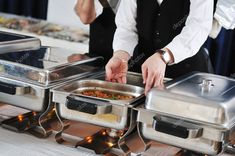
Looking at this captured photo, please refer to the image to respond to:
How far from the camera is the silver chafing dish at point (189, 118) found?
113 cm

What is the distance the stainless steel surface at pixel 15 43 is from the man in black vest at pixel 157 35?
0.36 meters

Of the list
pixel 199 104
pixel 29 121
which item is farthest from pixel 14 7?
pixel 199 104

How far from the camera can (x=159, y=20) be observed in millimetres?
1764

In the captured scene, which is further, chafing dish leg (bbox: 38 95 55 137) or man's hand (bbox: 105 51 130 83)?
man's hand (bbox: 105 51 130 83)

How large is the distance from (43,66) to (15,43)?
0.33 metres

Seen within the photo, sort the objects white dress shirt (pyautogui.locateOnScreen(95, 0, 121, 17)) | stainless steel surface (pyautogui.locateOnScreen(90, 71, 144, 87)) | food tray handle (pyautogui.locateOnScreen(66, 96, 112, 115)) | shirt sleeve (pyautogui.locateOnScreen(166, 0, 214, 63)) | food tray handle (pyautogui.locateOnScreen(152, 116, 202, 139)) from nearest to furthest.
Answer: food tray handle (pyautogui.locateOnScreen(152, 116, 202, 139)), food tray handle (pyautogui.locateOnScreen(66, 96, 112, 115)), shirt sleeve (pyautogui.locateOnScreen(166, 0, 214, 63)), stainless steel surface (pyautogui.locateOnScreen(90, 71, 144, 87)), white dress shirt (pyautogui.locateOnScreen(95, 0, 121, 17))

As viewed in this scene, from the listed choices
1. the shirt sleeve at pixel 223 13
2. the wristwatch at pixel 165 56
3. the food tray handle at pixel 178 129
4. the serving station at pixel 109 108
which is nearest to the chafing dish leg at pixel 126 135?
the serving station at pixel 109 108

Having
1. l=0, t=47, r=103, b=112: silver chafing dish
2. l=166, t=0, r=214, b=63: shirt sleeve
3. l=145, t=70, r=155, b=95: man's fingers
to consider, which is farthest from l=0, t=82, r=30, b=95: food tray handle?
l=166, t=0, r=214, b=63: shirt sleeve

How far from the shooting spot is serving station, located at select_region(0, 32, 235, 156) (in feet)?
3.80

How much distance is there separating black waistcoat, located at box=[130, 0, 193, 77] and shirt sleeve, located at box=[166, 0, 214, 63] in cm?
15

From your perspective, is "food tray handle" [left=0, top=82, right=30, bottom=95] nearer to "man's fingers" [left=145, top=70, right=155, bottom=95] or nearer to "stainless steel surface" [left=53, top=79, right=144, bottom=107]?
"stainless steel surface" [left=53, top=79, right=144, bottom=107]

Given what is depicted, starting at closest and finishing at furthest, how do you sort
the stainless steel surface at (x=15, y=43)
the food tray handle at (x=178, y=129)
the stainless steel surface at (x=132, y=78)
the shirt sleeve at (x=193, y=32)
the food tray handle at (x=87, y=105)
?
the food tray handle at (x=178, y=129), the food tray handle at (x=87, y=105), the shirt sleeve at (x=193, y=32), the stainless steel surface at (x=132, y=78), the stainless steel surface at (x=15, y=43)

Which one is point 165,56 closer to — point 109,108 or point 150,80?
point 150,80

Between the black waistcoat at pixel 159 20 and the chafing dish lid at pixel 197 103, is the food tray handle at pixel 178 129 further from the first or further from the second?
the black waistcoat at pixel 159 20
